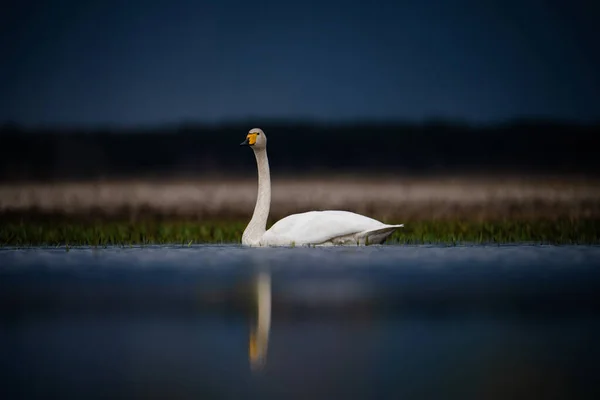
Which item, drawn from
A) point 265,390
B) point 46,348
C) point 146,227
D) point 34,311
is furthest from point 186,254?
point 265,390

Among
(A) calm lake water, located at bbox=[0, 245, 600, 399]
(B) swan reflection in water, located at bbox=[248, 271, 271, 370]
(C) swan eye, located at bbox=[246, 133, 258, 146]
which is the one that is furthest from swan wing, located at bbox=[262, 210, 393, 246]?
(B) swan reflection in water, located at bbox=[248, 271, 271, 370]

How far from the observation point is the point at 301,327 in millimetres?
8289

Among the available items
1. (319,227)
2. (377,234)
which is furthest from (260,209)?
(377,234)

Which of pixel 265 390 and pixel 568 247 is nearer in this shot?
pixel 265 390

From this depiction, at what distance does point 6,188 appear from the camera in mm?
27594

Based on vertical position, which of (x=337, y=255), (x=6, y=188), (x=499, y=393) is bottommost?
(x=499, y=393)

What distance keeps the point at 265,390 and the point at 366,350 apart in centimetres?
133

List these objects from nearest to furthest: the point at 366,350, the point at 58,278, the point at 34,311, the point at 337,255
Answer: the point at 366,350, the point at 34,311, the point at 58,278, the point at 337,255

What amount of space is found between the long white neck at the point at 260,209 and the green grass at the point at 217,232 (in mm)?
1013

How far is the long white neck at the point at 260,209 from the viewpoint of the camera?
49.4ft

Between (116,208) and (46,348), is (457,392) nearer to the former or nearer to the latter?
(46,348)

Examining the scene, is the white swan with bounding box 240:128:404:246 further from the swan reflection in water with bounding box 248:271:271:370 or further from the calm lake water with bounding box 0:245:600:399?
the swan reflection in water with bounding box 248:271:271:370

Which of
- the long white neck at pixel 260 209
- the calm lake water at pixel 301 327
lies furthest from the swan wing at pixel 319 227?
the calm lake water at pixel 301 327

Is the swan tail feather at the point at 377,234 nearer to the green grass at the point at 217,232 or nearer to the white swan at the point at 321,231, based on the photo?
the white swan at the point at 321,231
